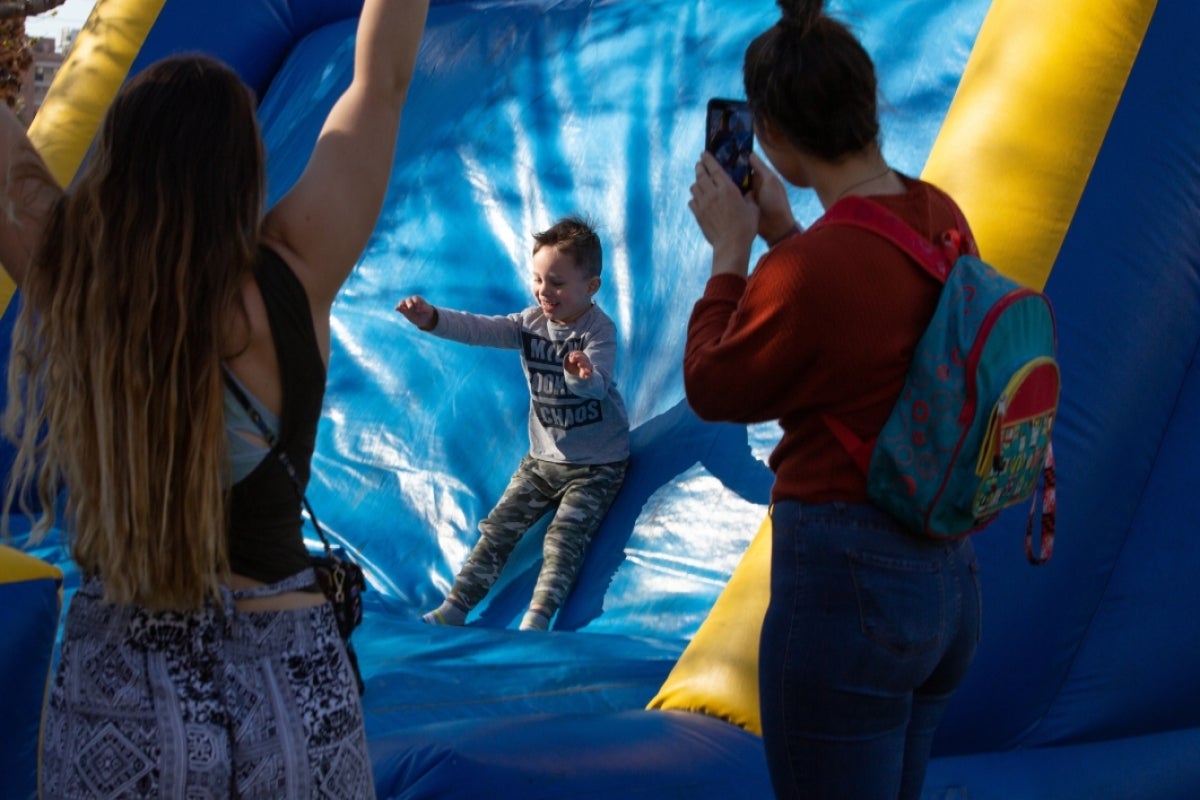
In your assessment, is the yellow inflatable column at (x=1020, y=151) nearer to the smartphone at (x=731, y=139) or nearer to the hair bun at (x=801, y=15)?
the smartphone at (x=731, y=139)

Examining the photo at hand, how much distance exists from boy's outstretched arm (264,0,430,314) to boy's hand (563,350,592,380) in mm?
1818

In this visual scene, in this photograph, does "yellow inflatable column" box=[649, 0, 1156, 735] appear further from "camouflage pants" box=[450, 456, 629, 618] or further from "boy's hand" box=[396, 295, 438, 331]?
"boy's hand" box=[396, 295, 438, 331]

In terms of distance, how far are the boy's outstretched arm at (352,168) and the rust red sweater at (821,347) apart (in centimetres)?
42

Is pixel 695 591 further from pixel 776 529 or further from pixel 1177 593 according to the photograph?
pixel 776 529

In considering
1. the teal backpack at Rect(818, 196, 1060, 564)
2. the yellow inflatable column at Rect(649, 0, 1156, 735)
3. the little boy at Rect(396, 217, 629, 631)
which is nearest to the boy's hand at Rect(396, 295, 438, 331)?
the little boy at Rect(396, 217, 629, 631)

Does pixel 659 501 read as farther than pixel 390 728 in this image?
Yes

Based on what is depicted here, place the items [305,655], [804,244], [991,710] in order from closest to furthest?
[305,655] → [804,244] → [991,710]

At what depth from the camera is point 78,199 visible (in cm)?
145

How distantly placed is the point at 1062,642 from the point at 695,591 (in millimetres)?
926

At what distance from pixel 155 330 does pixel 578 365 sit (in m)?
2.05

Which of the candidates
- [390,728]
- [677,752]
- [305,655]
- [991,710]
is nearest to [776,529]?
[305,655]

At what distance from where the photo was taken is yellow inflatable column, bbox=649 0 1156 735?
2.54m

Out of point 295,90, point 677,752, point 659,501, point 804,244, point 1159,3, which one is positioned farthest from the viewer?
point 295,90

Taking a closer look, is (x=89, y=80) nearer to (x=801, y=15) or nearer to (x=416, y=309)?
(x=416, y=309)
